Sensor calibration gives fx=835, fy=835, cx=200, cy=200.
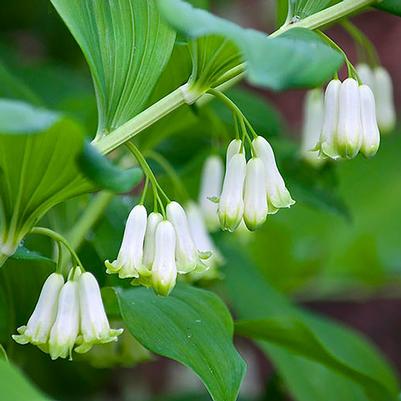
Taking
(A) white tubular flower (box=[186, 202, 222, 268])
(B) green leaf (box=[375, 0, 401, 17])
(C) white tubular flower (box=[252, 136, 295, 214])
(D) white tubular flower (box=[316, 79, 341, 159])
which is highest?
(B) green leaf (box=[375, 0, 401, 17])

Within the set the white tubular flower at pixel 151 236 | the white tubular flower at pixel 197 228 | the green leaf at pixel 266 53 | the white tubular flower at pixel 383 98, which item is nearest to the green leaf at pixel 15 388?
the white tubular flower at pixel 151 236

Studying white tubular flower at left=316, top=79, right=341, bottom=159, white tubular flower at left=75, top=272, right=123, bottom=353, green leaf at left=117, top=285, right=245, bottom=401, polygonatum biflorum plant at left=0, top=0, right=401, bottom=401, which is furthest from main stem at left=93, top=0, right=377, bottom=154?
green leaf at left=117, top=285, right=245, bottom=401

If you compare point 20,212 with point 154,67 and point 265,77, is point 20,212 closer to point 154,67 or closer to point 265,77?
point 154,67

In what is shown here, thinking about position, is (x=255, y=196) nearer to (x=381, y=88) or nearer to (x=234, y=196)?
(x=234, y=196)

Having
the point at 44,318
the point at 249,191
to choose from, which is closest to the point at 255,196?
the point at 249,191

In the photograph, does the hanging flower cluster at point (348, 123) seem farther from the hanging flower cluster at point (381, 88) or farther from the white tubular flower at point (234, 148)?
the hanging flower cluster at point (381, 88)

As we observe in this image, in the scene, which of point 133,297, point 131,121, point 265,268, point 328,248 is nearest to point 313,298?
point 328,248

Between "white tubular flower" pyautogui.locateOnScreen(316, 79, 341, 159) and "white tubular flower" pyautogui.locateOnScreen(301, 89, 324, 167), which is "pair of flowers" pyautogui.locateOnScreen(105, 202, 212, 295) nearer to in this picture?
"white tubular flower" pyautogui.locateOnScreen(316, 79, 341, 159)
